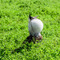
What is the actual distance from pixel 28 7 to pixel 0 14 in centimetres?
167

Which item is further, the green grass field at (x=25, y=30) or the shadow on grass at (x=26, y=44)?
the shadow on grass at (x=26, y=44)

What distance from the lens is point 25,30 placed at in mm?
4094

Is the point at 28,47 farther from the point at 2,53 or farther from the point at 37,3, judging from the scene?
the point at 37,3

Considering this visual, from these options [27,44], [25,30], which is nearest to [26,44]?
[27,44]

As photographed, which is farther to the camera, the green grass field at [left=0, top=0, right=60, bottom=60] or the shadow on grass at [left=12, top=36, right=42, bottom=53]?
the shadow on grass at [left=12, top=36, right=42, bottom=53]

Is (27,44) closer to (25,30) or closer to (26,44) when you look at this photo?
(26,44)

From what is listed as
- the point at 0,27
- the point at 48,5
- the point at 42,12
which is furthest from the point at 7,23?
the point at 48,5

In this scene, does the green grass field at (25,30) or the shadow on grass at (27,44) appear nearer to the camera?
the green grass field at (25,30)

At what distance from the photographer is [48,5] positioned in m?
5.82

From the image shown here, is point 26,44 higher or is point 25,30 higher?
point 25,30

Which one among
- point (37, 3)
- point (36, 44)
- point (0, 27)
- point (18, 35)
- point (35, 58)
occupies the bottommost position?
point (35, 58)

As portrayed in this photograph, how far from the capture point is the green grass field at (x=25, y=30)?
10.6 feet

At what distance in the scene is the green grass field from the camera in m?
3.23

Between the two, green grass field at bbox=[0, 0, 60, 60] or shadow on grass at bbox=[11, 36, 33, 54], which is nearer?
green grass field at bbox=[0, 0, 60, 60]
